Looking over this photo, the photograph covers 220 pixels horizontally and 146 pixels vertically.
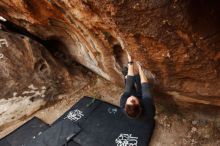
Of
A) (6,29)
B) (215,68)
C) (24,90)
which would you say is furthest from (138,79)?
(6,29)

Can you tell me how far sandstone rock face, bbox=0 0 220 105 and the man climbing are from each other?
22 cm

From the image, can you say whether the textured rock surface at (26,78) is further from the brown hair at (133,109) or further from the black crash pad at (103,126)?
the brown hair at (133,109)

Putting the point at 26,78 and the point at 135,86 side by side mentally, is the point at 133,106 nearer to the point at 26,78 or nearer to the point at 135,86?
the point at 135,86

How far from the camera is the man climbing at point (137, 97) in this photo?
3226mm

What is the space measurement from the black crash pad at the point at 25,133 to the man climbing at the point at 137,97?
168 cm

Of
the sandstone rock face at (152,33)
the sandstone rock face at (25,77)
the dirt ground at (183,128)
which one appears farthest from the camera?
the sandstone rock face at (25,77)

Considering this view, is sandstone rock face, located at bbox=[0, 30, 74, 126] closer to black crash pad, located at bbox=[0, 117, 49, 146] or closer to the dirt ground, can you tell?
black crash pad, located at bbox=[0, 117, 49, 146]

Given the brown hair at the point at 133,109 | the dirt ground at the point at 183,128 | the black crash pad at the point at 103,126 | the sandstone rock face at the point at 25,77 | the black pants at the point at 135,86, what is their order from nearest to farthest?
the brown hair at the point at 133,109
the black pants at the point at 135,86
the dirt ground at the point at 183,128
the black crash pad at the point at 103,126
the sandstone rock face at the point at 25,77

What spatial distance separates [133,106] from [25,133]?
2138 mm

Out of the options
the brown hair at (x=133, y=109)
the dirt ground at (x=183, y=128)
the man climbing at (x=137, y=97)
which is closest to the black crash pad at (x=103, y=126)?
the dirt ground at (x=183, y=128)

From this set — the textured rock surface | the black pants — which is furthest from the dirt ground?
the black pants

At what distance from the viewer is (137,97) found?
3367 millimetres

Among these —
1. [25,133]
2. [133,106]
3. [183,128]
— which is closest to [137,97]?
[133,106]

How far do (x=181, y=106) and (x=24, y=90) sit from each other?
2.65 metres
